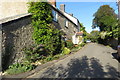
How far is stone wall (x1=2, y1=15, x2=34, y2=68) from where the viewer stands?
7.32 m

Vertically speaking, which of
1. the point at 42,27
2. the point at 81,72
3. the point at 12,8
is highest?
the point at 12,8

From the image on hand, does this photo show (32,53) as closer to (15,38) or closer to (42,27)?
(15,38)

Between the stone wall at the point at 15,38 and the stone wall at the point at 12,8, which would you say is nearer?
the stone wall at the point at 15,38

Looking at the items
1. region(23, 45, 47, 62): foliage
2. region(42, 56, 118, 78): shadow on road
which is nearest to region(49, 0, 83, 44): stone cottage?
region(23, 45, 47, 62): foliage

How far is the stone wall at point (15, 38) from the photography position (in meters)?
7.32

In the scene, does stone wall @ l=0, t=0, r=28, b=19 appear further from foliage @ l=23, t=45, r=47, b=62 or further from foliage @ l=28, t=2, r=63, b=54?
foliage @ l=23, t=45, r=47, b=62

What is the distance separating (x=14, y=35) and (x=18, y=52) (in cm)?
154

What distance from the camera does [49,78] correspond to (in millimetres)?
5730

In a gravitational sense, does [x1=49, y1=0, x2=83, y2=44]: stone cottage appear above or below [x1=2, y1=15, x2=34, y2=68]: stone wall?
above

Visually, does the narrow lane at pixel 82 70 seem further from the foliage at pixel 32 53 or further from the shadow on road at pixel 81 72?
the foliage at pixel 32 53

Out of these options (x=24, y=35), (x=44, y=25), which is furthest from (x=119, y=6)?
(x=24, y=35)

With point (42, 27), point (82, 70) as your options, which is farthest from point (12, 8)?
point (82, 70)

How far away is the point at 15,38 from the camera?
8.34 m

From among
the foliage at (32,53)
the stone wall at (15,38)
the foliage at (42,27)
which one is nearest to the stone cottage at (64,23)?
the foliage at (42,27)
